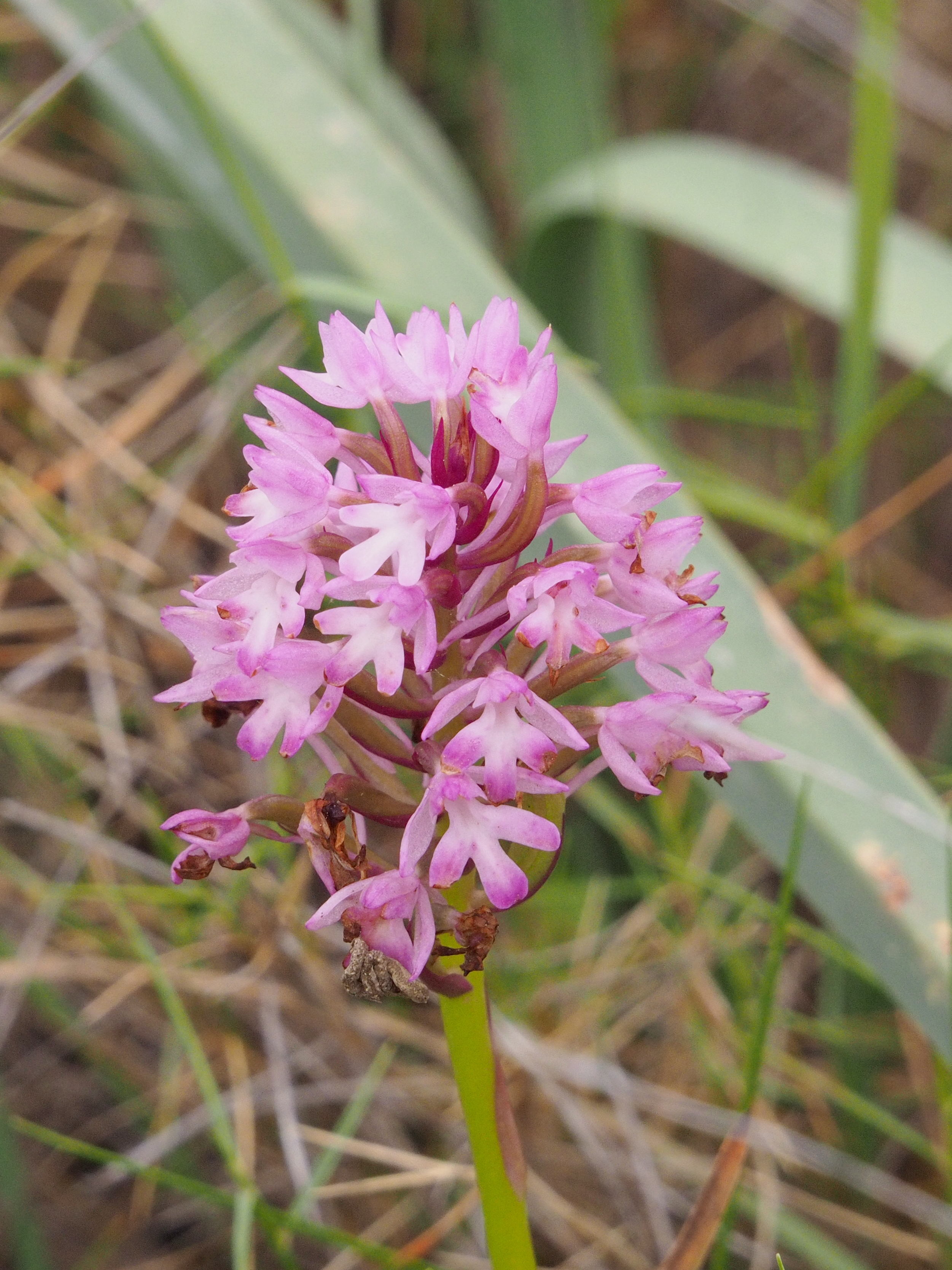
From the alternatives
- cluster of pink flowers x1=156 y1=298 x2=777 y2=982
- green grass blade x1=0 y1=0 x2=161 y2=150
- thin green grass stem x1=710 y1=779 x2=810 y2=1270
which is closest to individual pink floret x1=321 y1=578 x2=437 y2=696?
cluster of pink flowers x1=156 y1=298 x2=777 y2=982

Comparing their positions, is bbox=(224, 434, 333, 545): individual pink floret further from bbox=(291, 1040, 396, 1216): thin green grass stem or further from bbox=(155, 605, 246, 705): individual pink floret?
bbox=(291, 1040, 396, 1216): thin green grass stem

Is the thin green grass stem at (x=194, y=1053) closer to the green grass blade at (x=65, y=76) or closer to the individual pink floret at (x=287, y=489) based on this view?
the individual pink floret at (x=287, y=489)

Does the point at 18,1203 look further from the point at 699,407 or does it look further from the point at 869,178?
the point at 869,178

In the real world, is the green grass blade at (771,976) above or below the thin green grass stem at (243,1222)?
above

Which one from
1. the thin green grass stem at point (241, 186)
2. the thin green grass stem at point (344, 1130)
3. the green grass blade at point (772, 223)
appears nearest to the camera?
the thin green grass stem at point (344, 1130)

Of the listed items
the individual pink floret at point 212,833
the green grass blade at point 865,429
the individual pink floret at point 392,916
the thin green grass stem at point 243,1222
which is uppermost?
the green grass blade at point 865,429

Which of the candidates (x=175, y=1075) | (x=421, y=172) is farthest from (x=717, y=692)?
(x=421, y=172)

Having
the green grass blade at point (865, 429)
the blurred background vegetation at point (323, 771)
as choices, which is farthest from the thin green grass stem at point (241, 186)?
the green grass blade at point (865, 429)
